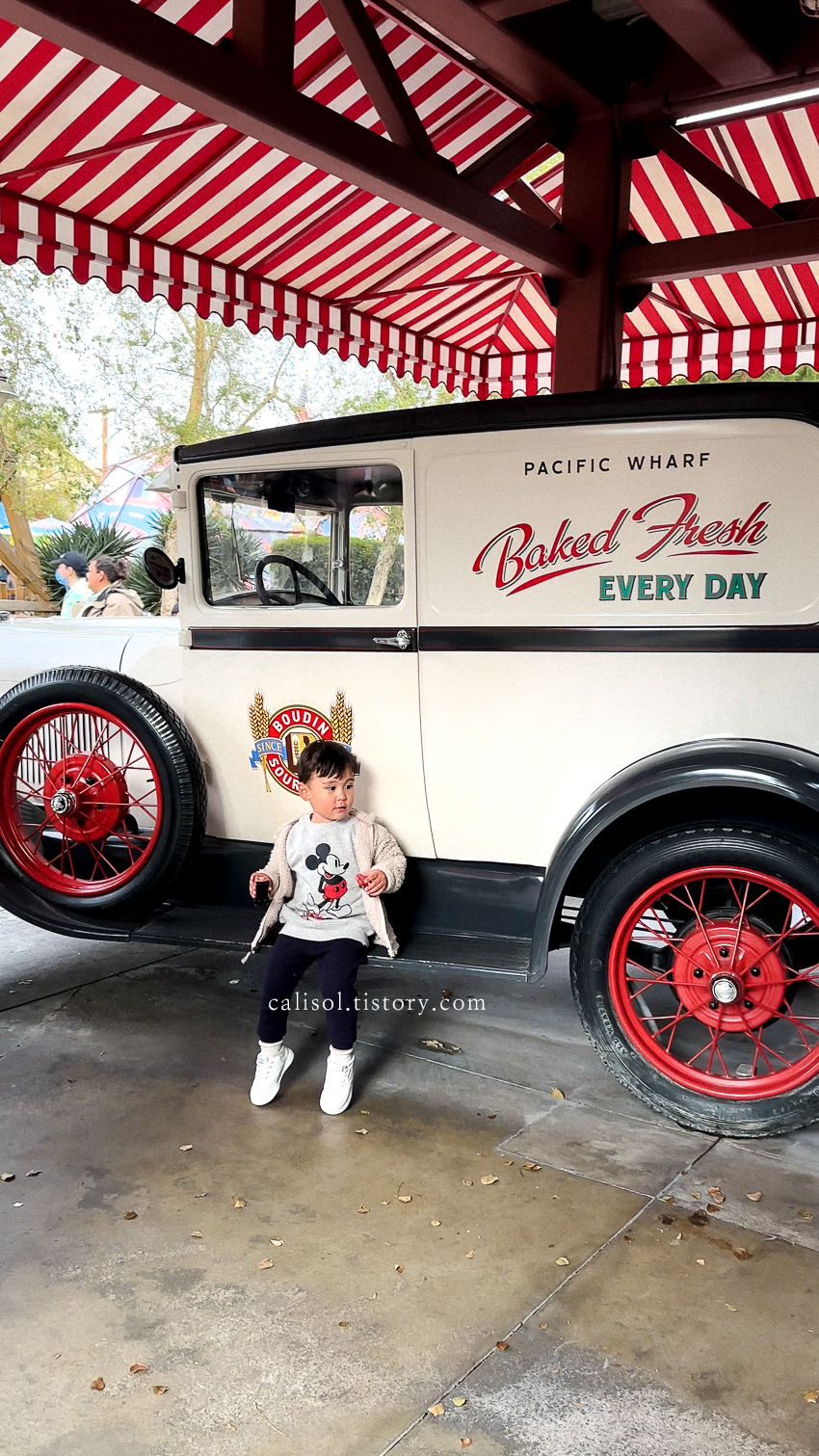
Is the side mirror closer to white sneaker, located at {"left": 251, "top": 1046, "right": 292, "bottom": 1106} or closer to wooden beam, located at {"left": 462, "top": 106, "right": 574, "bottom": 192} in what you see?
white sneaker, located at {"left": 251, "top": 1046, "right": 292, "bottom": 1106}

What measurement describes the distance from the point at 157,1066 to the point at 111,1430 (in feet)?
5.18

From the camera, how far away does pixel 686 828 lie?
9.90 feet

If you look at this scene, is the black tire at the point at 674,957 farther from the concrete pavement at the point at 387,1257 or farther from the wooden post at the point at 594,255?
the wooden post at the point at 594,255

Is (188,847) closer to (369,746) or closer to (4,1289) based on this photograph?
(369,746)

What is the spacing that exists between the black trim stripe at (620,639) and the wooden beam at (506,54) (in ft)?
9.53

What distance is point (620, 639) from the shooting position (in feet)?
10.4

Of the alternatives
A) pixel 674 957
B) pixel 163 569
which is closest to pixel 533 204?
pixel 163 569

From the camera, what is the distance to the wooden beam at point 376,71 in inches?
181

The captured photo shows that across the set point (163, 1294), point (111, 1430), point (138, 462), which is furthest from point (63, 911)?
point (138, 462)

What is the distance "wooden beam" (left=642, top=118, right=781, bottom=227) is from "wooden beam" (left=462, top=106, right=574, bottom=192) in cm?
49

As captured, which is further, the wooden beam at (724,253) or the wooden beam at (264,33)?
the wooden beam at (724,253)

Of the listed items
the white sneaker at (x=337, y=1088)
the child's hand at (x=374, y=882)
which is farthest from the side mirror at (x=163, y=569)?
the white sneaker at (x=337, y=1088)

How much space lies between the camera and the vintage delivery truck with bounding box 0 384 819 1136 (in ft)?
9.89

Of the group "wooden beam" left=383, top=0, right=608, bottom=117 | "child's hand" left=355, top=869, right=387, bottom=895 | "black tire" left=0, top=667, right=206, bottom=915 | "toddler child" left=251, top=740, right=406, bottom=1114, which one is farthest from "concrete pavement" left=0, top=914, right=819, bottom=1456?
"wooden beam" left=383, top=0, right=608, bottom=117
